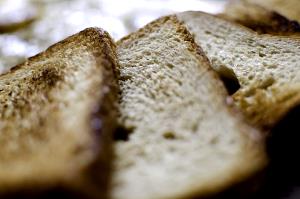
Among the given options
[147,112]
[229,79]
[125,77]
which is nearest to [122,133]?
[147,112]

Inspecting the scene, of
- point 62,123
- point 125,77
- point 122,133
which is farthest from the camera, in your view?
point 125,77

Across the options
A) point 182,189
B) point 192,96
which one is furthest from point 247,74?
point 182,189

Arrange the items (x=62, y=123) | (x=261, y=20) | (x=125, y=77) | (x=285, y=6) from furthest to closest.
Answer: (x=285, y=6)
(x=261, y=20)
(x=125, y=77)
(x=62, y=123)

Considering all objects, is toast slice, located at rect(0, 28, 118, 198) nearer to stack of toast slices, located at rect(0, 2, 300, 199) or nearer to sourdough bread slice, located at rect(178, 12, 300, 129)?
stack of toast slices, located at rect(0, 2, 300, 199)

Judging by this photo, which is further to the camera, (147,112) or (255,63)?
(255,63)

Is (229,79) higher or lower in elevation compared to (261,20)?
lower

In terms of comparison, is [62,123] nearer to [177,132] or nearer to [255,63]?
[177,132]

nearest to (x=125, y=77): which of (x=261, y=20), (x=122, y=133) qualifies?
(x=122, y=133)
